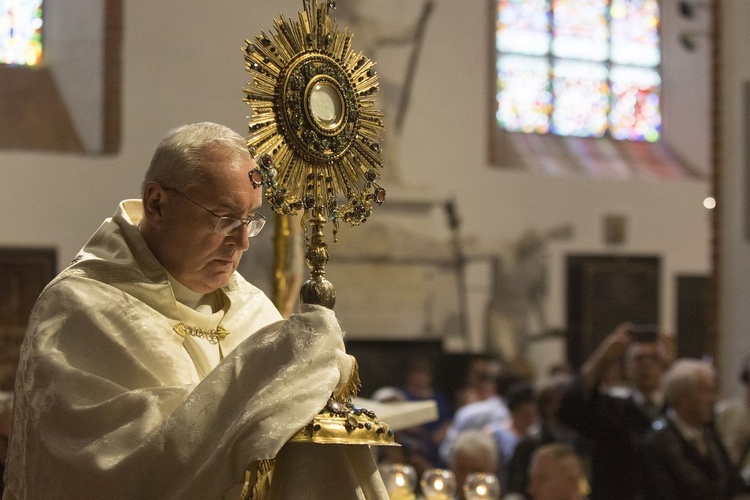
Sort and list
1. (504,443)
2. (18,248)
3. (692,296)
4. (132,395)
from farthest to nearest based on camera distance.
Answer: (692,296), (18,248), (504,443), (132,395)

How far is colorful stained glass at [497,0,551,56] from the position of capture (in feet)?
54.5

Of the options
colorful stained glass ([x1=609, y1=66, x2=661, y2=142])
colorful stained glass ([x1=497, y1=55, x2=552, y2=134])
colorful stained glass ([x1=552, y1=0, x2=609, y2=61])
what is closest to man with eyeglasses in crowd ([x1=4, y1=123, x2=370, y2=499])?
colorful stained glass ([x1=497, y1=55, x2=552, y2=134])

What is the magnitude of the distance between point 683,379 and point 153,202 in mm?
4306

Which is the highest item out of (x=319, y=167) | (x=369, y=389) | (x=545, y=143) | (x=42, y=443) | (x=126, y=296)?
(x=545, y=143)

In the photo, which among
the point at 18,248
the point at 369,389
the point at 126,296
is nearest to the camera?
the point at 126,296

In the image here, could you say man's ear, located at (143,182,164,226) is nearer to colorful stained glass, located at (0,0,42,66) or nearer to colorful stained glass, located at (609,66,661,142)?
colorful stained glass, located at (0,0,42,66)

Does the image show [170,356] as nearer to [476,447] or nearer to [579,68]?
[476,447]

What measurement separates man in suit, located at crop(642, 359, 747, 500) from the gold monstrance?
4049 millimetres

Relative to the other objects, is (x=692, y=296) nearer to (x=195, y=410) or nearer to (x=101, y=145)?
(x=101, y=145)

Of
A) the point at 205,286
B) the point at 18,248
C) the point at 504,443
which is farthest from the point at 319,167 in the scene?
the point at 18,248

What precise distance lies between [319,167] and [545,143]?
46.7 ft

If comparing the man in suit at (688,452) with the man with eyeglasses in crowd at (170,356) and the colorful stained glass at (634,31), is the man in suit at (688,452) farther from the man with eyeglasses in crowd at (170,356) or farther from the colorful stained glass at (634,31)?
the colorful stained glass at (634,31)

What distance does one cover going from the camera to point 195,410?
8.57 feet

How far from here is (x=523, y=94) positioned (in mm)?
16688
